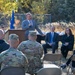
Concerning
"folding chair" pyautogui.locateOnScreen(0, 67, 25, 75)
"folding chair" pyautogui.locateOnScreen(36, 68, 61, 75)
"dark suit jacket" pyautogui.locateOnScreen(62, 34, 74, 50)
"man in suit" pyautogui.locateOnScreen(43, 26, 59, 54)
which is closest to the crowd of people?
"folding chair" pyautogui.locateOnScreen(0, 67, 25, 75)

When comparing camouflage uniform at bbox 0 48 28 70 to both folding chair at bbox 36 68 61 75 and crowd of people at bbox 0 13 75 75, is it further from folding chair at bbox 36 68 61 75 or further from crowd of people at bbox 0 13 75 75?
folding chair at bbox 36 68 61 75

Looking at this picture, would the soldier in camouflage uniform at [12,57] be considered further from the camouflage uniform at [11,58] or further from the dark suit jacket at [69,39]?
the dark suit jacket at [69,39]

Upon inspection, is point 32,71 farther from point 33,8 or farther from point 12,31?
point 33,8

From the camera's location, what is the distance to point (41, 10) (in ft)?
148

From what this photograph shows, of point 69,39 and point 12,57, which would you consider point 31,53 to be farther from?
point 69,39

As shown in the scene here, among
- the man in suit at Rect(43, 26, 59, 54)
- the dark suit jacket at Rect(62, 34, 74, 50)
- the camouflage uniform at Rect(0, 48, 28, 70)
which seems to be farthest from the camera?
the man in suit at Rect(43, 26, 59, 54)

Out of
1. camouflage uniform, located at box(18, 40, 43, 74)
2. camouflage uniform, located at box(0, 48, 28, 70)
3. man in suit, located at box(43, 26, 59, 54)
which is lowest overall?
man in suit, located at box(43, 26, 59, 54)

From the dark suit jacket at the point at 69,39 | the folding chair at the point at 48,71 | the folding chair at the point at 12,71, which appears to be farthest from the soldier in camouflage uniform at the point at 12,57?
the dark suit jacket at the point at 69,39

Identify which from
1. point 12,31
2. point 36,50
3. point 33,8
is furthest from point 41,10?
point 36,50

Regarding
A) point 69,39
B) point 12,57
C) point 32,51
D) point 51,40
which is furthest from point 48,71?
point 51,40

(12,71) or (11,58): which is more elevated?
(11,58)

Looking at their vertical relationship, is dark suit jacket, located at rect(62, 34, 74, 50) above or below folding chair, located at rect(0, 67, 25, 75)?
below

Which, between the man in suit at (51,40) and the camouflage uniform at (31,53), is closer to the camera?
the camouflage uniform at (31,53)

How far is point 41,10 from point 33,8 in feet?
3.71
